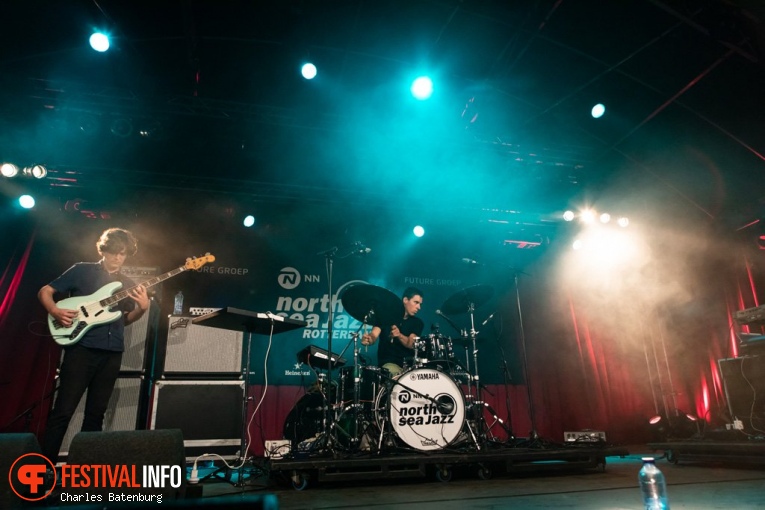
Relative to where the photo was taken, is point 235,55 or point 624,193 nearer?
point 235,55

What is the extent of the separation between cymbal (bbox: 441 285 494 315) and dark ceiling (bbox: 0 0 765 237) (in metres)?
2.84

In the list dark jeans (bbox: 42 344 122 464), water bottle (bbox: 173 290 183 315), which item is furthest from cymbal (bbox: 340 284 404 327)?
water bottle (bbox: 173 290 183 315)

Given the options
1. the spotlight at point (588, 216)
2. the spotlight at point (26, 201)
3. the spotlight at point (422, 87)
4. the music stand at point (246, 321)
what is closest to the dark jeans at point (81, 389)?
the music stand at point (246, 321)

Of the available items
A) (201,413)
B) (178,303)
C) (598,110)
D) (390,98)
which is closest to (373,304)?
(201,413)

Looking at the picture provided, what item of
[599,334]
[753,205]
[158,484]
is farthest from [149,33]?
[753,205]

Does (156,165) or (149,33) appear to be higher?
(149,33)

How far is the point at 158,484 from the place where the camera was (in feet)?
5.21

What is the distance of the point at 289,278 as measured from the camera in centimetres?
696

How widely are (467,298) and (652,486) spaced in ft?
7.68

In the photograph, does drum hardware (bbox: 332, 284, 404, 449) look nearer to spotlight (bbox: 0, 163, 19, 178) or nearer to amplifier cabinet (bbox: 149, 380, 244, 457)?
amplifier cabinet (bbox: 149, 380, 244, 457)

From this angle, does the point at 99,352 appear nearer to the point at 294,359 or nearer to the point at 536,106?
the point at 294,359

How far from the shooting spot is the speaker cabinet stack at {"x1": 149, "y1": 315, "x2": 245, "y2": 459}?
4215mm

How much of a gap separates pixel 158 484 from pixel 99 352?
2.54 m

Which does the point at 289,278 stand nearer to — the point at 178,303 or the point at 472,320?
the point at 178,303
